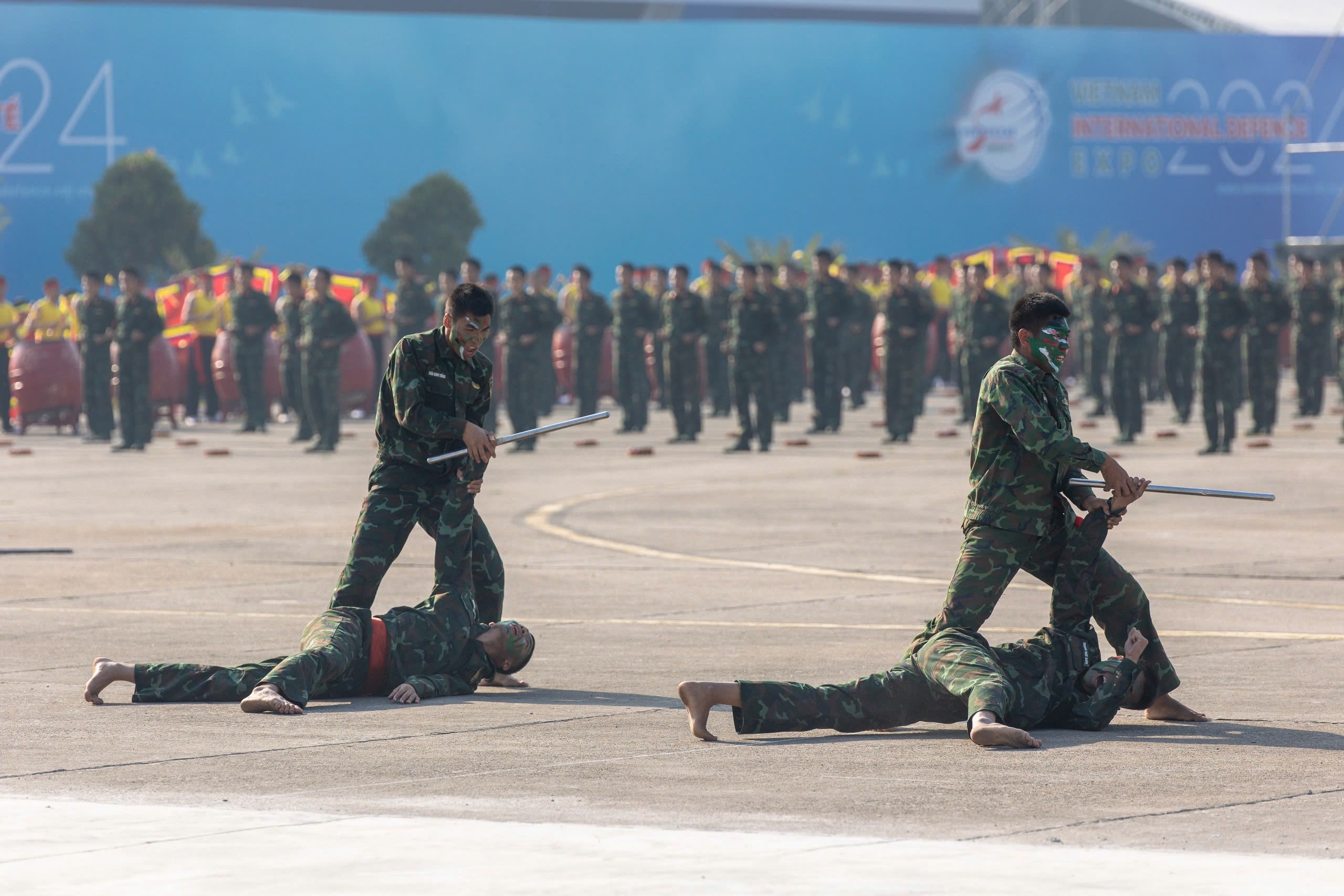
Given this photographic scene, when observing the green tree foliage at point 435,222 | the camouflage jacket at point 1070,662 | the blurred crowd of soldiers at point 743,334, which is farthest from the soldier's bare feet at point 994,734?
the green tree foliage at point 435,222

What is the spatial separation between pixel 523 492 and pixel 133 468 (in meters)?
6.27

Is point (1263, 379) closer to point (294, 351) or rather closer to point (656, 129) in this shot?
point (294, 351)

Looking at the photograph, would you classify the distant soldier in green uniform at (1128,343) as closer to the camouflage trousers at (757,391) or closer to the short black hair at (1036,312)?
the camouflage trousers at (757,391)

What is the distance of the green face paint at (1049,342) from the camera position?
7.46 meters

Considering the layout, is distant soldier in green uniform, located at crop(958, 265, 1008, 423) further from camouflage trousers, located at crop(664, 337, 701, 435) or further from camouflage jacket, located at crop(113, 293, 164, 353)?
camouflage jacket, located at crop(113, 293, 164, 353)

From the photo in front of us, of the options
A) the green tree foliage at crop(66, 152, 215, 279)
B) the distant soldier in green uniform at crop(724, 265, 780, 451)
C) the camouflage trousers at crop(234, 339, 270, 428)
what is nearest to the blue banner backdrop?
the green tree foliage at crop(66, 152, 215, 279)

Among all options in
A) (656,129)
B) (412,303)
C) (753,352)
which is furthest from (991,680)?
(656,129)

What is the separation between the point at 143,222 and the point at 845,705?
46323 millimetres

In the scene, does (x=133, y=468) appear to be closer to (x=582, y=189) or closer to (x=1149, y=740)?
(x=1149, y=740)

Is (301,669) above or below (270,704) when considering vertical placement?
above

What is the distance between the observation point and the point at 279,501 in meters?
18.6

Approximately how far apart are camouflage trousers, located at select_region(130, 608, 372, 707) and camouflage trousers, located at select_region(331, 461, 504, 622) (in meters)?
0.18

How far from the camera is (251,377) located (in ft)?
100

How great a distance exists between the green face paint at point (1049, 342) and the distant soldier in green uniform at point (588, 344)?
2371 cm
